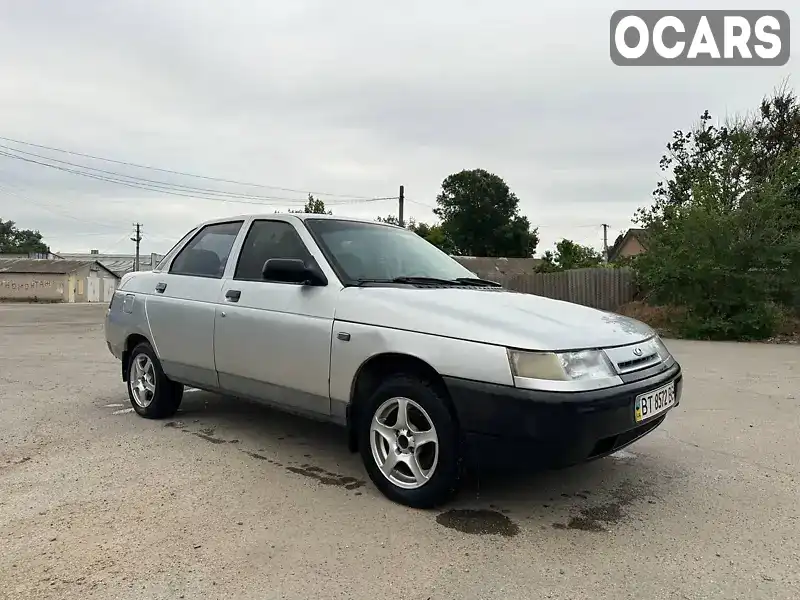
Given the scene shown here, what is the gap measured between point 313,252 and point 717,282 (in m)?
11.8

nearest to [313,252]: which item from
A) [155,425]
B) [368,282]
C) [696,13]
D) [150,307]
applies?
[368,282]

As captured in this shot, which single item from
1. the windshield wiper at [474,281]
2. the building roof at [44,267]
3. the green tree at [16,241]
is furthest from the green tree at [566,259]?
the green tree at [16,241]

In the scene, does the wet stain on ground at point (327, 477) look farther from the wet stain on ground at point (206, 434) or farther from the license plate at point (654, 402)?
the license plate at point (654, 402)

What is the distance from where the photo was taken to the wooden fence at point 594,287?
1862cm

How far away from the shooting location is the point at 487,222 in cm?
6016

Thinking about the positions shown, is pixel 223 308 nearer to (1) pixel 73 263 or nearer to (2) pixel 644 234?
(2) pixel 644 234

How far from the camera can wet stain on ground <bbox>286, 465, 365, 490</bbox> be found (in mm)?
3686

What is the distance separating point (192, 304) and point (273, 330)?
108 cm

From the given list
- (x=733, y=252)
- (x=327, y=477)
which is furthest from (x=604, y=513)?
(x=733, y=252)

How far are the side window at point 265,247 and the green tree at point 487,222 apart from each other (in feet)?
180

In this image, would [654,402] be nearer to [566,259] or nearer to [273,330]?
[273,330]

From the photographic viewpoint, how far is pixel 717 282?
13.1m

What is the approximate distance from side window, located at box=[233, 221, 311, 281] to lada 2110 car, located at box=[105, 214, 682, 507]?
0.01 metres

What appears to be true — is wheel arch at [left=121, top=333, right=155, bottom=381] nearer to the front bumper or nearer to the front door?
the front door
